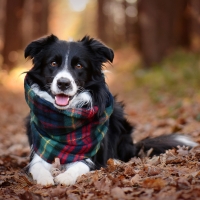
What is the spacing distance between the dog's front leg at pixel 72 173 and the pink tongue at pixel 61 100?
2.72 feet

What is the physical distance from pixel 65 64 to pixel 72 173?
4.94 feet

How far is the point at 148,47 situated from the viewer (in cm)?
1828

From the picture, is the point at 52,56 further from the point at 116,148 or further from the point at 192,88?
Result: the point at 192,88

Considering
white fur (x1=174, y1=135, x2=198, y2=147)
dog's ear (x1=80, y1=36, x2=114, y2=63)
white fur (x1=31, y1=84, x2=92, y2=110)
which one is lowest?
white fur (x1=174, y1=135, x2=198, y2=147)

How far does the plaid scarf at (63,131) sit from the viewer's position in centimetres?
539

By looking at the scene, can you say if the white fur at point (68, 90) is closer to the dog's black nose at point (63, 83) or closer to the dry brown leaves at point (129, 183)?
the dog's black nose at point (63, 83)

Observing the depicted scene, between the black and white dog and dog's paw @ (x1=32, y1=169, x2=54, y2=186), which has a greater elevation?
the black and white dog

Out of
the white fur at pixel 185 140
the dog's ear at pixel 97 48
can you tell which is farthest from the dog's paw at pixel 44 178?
the white fur at pixel 185 140

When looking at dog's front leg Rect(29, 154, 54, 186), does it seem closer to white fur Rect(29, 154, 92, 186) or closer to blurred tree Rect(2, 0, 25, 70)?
white fur Rect(29, 154, 92, 186)

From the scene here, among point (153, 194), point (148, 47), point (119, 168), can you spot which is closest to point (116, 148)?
point (119, 168)

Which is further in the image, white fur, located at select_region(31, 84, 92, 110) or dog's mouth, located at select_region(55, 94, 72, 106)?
white fur, located at select_region(31, 84, 92, 110)

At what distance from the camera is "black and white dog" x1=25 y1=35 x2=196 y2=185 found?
17.0ft

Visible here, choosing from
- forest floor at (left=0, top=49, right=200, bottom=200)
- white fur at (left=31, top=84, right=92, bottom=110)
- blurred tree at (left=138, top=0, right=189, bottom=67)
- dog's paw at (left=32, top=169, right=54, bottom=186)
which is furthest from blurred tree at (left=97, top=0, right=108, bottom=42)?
dog's paw at (left=32, top=169, right=54, bottom=186)

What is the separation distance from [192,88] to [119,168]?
7.71 meters
